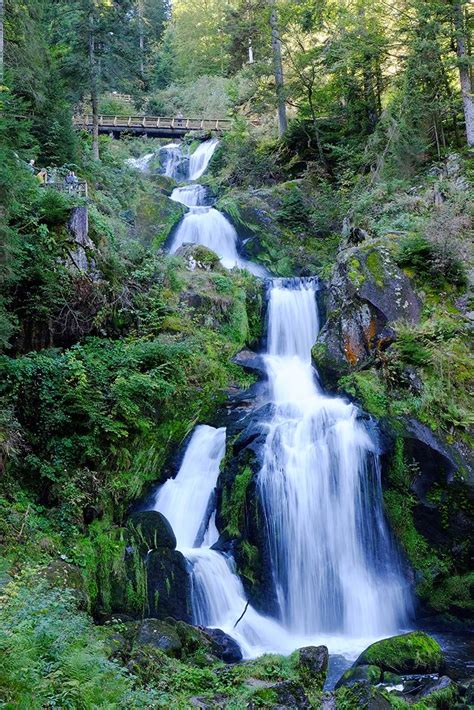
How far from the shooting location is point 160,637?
285 inches

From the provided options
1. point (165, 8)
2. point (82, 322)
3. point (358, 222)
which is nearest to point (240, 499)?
point (82, 322)

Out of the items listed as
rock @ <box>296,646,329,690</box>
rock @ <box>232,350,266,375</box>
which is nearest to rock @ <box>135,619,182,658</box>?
rock @ <box>296,646,329,690</box>

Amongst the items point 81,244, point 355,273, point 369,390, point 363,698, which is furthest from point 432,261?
point 363,698

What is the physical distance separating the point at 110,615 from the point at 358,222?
12.8m

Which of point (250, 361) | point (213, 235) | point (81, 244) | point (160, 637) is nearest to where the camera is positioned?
point (160, 637)

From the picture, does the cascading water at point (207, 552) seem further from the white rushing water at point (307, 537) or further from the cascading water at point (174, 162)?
the cascading water at point (174, 162)

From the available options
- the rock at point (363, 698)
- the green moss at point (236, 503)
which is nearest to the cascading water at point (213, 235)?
the green moss at point (236, 503)

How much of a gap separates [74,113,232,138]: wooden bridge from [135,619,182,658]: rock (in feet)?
94.7

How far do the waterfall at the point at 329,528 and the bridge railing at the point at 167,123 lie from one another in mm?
25097

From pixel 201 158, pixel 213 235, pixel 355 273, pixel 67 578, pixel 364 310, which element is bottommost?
pixel 67 578

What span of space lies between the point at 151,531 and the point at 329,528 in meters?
3.48

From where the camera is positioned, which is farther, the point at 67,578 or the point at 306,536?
the point at 306,536

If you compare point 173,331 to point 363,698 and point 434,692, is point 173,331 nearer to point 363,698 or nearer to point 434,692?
point 363,698

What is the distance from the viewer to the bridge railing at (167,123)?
3177cm
